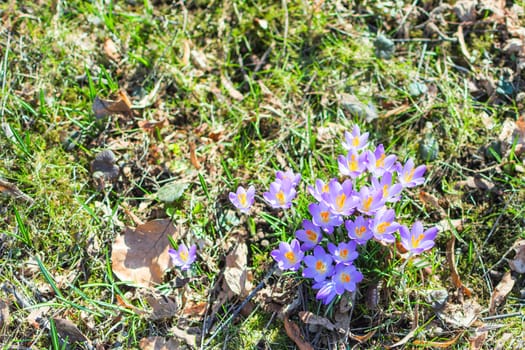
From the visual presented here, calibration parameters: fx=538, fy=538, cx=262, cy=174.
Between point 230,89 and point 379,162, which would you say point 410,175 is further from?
point 230,89

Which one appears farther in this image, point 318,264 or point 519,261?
point 519,261

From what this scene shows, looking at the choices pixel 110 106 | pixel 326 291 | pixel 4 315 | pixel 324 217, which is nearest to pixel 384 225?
pixel 324 217

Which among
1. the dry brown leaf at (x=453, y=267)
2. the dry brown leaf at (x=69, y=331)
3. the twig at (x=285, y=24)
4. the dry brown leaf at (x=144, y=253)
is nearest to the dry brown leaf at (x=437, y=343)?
the dry brown leaf at (x=453, y=267)

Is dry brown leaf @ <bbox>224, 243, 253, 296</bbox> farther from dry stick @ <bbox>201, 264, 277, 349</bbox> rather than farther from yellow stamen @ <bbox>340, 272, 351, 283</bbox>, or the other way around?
yellow stamen @ <bbox>340, 272, 351, 283</bbox>

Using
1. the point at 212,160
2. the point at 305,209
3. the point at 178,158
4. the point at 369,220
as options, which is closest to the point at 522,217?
the point at 369,220

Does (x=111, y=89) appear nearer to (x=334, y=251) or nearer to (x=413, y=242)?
(x=334, y=251)

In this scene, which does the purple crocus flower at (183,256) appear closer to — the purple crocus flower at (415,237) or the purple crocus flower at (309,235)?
the purple crocus flower at (309,235)
